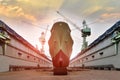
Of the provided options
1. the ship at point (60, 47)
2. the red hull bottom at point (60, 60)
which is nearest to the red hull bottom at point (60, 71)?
the ship at point (60, 47)

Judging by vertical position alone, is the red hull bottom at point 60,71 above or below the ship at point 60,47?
below

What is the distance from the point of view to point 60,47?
1248cm

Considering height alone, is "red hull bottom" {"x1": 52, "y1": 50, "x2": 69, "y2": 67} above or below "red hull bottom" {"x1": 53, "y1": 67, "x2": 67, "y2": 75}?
above

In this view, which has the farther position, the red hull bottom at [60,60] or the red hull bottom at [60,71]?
the red hull bottom at [60,71]

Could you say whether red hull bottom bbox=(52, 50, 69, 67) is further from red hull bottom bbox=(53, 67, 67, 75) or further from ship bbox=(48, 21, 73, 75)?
red hull bottom bbox=(53, 67, 67, 75)

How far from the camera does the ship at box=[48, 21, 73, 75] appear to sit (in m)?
12.3

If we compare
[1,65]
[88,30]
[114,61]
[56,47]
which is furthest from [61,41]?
[88,30]

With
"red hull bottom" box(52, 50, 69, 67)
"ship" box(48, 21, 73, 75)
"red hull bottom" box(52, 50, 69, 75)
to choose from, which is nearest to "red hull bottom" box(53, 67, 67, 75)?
"ship" box(48, 21, 73, 75)

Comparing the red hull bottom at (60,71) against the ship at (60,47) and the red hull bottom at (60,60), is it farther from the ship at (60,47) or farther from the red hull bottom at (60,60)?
the red hull bottom at (60,60)

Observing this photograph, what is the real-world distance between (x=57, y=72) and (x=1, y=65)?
827 centimetres

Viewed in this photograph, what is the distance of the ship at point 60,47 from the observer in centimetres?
1227

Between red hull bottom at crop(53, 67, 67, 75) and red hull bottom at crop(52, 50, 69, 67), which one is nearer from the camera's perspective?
red hull bottom at crop(52, 50, 69, 67)

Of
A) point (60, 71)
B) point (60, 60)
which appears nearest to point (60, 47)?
point (60, 60)

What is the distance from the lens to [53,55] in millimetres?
12367
